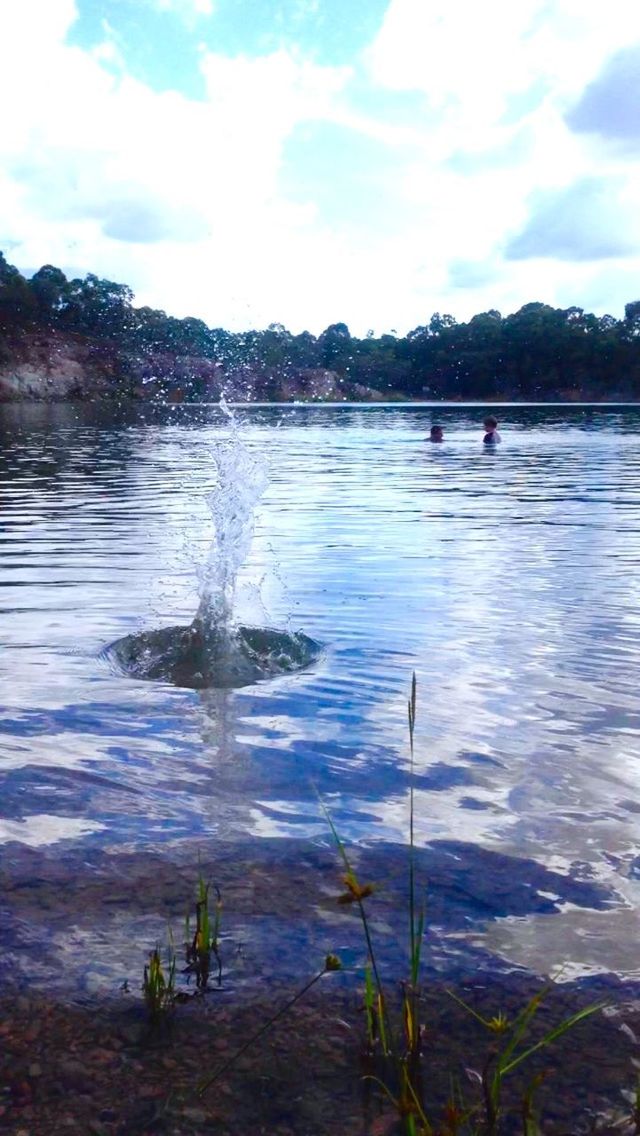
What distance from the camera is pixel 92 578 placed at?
13258mm

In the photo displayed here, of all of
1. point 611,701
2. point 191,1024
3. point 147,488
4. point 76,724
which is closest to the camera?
point 191,1024

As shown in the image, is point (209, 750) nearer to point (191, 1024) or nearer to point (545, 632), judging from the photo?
point (191, 1024)

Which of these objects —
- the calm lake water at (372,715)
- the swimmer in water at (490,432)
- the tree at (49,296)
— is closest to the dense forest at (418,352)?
the tree at (49,296)

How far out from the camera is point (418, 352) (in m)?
182

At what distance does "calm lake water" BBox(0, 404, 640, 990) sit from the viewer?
5281mm

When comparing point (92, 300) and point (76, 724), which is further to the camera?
point (92, 300)

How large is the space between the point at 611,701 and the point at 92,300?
523 feet

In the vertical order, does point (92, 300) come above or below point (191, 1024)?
above

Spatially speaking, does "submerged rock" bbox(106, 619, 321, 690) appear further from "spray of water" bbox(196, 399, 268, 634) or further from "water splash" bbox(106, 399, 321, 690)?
"spray of water" bbox(196, 399, 268, 634)

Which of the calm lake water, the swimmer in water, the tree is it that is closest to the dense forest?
the tree

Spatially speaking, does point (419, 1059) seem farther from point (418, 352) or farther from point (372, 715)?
point (418, 352)

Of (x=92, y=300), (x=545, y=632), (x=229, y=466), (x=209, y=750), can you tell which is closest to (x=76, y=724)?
(x=209, y=750)

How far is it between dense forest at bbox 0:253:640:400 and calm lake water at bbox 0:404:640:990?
117m

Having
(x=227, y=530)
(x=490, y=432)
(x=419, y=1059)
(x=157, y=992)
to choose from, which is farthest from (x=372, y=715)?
(x=490, y=432)
